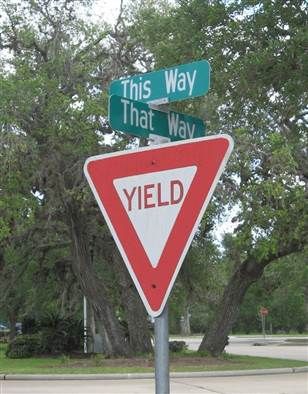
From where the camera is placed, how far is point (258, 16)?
9914mm

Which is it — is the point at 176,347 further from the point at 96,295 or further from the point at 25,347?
the point at 25,347

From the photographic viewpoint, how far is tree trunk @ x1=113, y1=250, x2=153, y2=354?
2462cm

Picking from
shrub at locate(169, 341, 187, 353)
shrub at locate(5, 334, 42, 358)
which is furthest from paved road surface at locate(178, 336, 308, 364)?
shrub at locate(5, 334, 42, 358)

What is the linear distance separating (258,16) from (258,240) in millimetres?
9797

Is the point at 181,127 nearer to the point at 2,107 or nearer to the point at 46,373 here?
the point at 2,107

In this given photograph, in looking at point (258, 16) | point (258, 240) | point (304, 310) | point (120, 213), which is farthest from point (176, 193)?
point (304, 310)

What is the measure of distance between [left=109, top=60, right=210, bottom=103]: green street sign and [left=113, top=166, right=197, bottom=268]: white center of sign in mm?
934

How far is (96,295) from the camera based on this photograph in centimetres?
2484

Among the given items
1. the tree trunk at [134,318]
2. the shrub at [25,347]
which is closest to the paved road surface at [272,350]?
the tree trunk at [134,318]

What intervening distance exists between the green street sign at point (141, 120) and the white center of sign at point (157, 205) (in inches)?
25.4

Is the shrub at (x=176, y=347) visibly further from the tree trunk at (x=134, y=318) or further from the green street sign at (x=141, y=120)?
the green street sign at (x=141, y=120)

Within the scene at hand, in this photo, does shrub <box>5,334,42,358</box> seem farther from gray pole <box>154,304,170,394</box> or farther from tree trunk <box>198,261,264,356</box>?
gray pole <box>154,304,170,394</box>

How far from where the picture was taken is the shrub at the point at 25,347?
29.2 metres

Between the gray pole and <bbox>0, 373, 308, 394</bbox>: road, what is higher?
the gray pole
